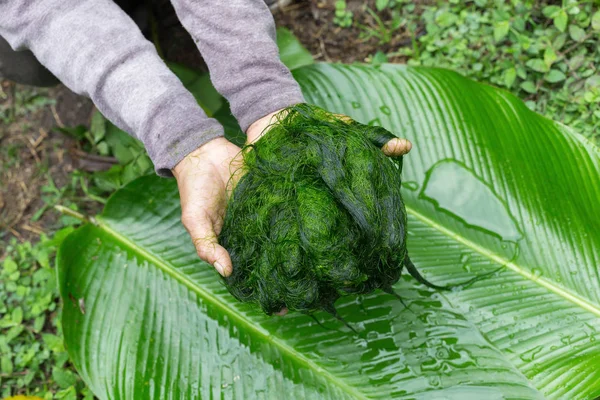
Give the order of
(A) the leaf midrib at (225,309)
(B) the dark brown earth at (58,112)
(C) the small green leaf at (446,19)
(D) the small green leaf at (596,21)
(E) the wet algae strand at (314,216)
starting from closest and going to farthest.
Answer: (E) the wet algae strand at (314,216)
(A) the leaf midrib at (225,309)
(D) the small green leaf at (596,21)
(C) the small green leaf at (446,19)
(B) the dark brown earth at (58,112)

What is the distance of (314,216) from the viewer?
1.26 m

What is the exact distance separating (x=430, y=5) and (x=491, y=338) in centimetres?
157

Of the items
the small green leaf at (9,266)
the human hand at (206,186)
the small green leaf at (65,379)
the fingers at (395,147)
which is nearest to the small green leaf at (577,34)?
→ the fingers at (395,147)

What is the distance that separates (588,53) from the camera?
2.17 metres

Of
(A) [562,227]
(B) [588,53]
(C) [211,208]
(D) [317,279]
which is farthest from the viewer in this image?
(B) [588,53]

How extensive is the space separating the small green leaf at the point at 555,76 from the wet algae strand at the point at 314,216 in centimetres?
112

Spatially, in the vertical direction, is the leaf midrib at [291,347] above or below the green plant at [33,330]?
above

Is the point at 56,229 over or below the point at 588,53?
below

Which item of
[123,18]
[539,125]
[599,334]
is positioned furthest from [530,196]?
[123,18]

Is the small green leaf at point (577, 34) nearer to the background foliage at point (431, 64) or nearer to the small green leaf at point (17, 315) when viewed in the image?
the background foliage at point (431, 64)

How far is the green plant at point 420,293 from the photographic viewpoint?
5.35 feet

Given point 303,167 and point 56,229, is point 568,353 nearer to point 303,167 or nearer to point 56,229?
point 303,167

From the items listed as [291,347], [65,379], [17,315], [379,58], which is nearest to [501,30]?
[379,58]

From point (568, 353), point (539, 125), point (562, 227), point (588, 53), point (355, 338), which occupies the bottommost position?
point (355, 338)
